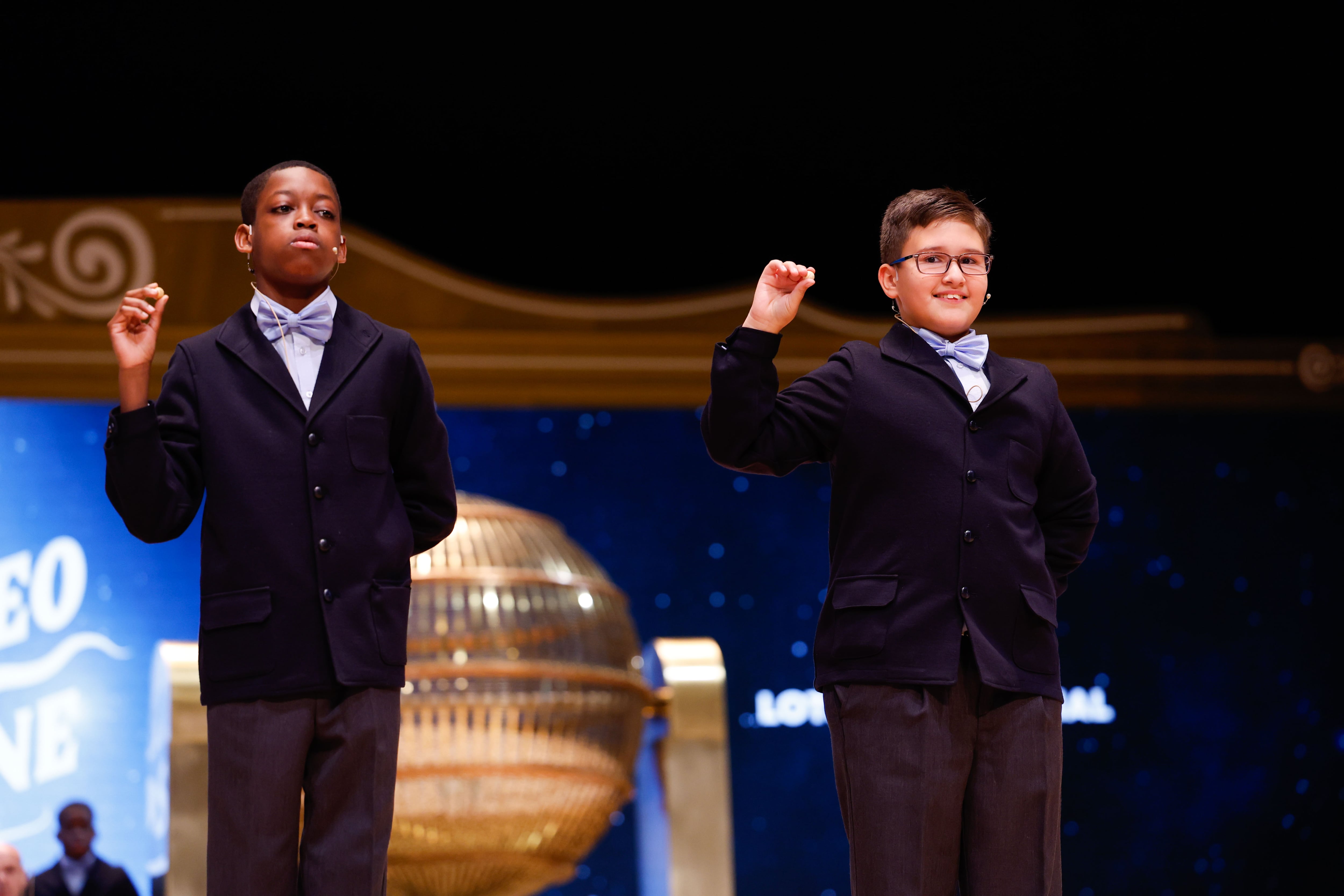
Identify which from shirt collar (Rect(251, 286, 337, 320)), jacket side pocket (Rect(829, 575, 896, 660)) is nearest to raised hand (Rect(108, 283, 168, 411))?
shirt collar (Rect(251, 286, 337, 320))

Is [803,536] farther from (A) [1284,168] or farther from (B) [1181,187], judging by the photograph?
(A) [1284,168]

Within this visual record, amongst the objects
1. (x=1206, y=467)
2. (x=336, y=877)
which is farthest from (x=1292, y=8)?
(x=336, y=877)

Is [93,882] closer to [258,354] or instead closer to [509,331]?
[509,331]

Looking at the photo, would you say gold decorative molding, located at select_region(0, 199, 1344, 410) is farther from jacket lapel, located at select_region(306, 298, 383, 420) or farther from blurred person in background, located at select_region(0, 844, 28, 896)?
jacket lapel, located at select_region(306, 298, 383, 420)

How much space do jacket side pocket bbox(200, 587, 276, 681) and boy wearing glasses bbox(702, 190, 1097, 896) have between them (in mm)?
549

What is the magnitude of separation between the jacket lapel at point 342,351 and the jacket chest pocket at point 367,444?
42 millimetres

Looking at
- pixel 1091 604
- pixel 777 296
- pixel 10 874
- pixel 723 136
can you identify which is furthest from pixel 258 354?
pixel 1091 604

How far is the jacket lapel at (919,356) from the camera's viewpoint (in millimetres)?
1854

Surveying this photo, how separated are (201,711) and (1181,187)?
137 inches

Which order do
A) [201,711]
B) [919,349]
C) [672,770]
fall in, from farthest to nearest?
[672,770], [201,711], [919,349]

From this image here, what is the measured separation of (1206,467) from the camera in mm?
4730

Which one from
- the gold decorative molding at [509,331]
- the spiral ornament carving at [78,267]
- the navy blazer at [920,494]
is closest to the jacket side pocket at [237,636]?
the navy blazer at [920,494]

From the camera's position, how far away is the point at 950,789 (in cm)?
171

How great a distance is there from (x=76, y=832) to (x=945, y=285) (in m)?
2.91
